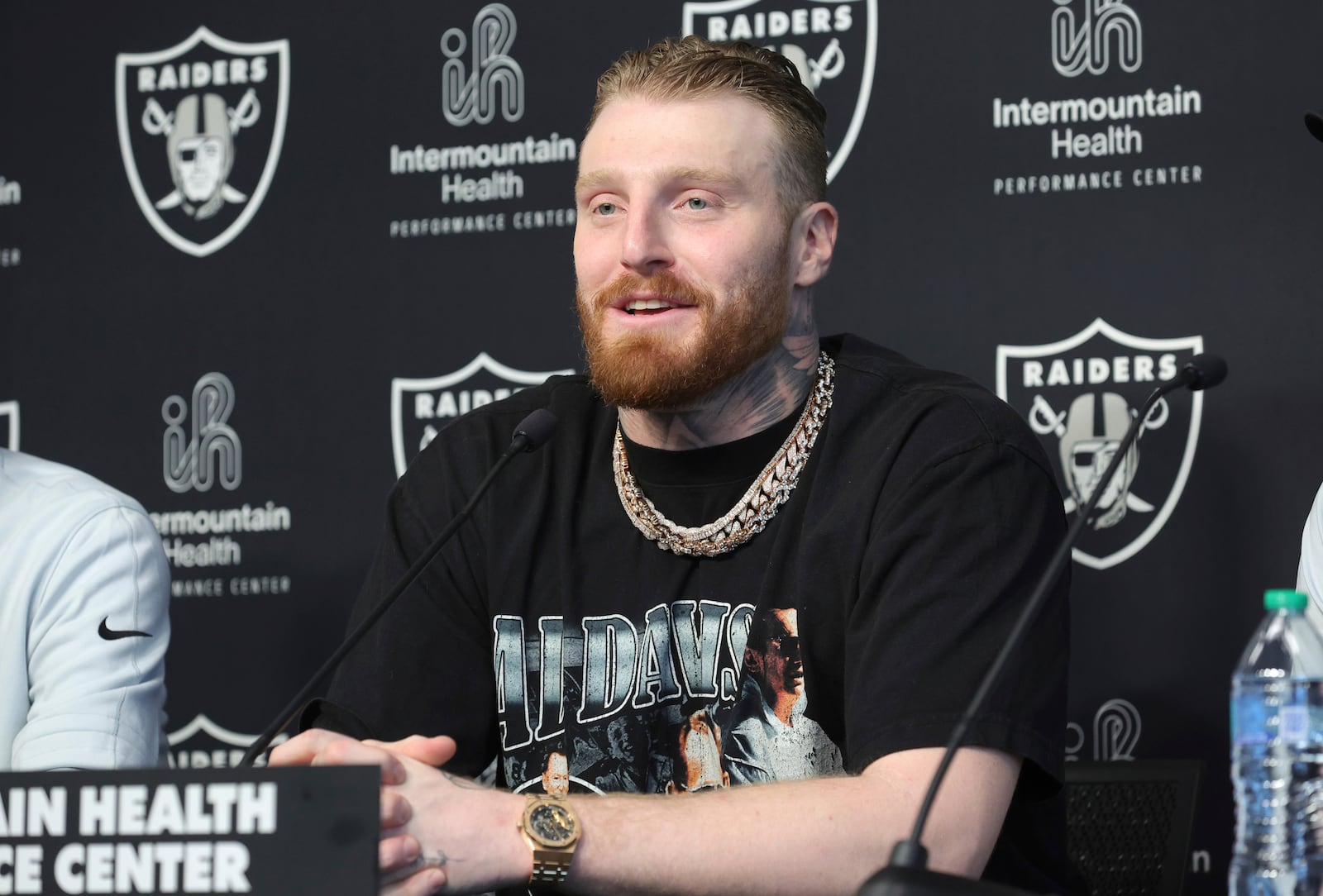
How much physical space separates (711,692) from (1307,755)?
0.60m

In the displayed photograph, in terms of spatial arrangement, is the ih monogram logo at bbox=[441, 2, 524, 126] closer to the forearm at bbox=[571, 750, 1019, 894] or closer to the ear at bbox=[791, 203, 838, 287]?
the ear at bbox=[791, 203, 838, 287]

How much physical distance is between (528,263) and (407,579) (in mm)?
1373

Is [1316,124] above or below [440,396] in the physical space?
above

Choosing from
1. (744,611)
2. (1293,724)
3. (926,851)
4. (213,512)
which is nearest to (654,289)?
(744,611)

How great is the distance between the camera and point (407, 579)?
1.49m

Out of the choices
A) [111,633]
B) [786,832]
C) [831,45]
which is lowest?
[786,832]

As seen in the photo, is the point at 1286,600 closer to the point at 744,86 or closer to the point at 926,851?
the point at 926,851

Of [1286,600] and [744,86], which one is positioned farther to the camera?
[744,86]

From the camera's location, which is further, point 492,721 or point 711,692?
point 492,721

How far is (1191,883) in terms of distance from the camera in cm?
233

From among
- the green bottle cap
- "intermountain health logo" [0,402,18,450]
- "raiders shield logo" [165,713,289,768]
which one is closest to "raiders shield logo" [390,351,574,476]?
"raiders shield logo" [165,713,289,768]

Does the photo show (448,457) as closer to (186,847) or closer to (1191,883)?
(186,847)

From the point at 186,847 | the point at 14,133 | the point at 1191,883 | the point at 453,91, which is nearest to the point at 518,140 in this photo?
the point at 453,91

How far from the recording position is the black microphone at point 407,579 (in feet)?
4.52
